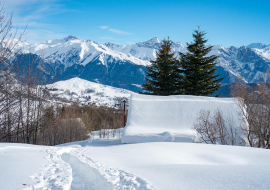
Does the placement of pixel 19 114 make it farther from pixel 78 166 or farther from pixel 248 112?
pixel 248 112

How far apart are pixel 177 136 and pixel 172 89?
46.8ft

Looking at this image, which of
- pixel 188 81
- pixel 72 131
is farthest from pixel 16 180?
pixel 188 81

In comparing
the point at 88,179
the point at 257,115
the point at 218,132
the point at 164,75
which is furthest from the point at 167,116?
the point at 164,75

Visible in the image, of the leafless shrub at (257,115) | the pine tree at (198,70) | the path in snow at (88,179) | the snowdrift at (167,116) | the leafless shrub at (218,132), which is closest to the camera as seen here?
the path in snow at (88,179)

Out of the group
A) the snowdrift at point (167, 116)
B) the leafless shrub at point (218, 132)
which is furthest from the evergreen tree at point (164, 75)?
the leafless shrub at point (218, 132)

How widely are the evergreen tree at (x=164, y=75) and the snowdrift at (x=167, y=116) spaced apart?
10618 mm

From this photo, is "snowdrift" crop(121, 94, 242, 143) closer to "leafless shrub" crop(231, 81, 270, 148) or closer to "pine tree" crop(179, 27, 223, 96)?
"leafless shrub" crop(231, 81, 270, 148)

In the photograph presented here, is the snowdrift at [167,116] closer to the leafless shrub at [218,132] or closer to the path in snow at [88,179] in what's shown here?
the leafless shrub at [218,132]

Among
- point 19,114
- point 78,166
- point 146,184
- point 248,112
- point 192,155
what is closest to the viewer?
point 146,184

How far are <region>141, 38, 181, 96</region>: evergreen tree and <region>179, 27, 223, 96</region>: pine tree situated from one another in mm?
1165

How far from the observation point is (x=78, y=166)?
5.92 meters

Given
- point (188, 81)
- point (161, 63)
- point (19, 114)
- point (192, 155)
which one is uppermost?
point (161, 63)

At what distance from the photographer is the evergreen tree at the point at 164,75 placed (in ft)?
82.1

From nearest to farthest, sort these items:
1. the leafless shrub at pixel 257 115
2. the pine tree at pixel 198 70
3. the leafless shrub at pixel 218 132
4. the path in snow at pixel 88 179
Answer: the path in snow at pixel 88 179, the leafless shrub at pixel 257 115, the leafless shrub at pixel 218 132, the pine tree at pixel 198 70
